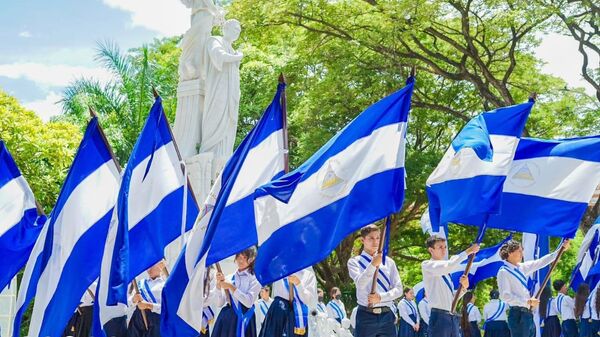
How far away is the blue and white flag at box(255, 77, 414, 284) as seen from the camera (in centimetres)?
855

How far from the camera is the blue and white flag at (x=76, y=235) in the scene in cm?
969

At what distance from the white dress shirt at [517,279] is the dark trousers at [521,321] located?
4.4 inches

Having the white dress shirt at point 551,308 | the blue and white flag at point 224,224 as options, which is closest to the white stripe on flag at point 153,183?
the blue and white flag at point 224,224

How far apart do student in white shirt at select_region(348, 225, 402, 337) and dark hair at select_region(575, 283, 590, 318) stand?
561cm

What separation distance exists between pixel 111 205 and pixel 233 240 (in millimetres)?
1762

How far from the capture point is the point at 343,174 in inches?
347

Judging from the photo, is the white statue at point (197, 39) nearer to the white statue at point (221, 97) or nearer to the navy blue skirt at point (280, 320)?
the white statue at point (221, 97)

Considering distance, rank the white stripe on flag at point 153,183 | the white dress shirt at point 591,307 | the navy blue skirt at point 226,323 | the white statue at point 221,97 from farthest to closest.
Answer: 1. the white statue at point 221,97
2. the white dress shirt at point 591,307
3. the navy blue skirt at point 226,323
4. the white stripe on flag at point 153,183

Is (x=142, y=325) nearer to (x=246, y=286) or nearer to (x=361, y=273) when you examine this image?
(x=246, y=286)

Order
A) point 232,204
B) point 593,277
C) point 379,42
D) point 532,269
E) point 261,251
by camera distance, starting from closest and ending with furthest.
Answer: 1. point 261,251
2. point 232,204
3. point 532,269
4. point 593,277
5. point 379,42

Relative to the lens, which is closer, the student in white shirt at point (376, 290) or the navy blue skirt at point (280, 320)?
the student in white shirt at point (376, 290)

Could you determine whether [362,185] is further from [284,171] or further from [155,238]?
[155,238]

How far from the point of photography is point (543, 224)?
33.3 ft

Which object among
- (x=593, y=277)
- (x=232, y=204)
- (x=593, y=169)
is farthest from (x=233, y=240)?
(x=593, y=277)
